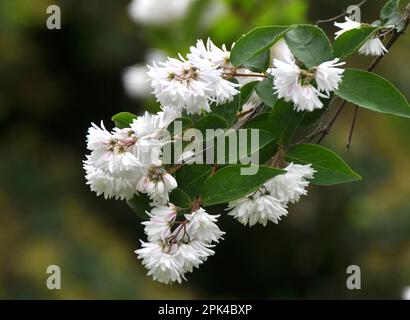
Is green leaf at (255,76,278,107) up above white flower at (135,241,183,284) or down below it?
above

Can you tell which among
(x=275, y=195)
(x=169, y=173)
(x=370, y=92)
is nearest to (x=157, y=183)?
(x=169, y=173)

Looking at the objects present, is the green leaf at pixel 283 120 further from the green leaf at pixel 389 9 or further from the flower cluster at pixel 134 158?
the green leaf at pixel 389 9

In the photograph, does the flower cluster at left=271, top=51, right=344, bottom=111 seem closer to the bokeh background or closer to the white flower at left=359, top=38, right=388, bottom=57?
the white flower at left=359, top=38, right=388, bottom=57

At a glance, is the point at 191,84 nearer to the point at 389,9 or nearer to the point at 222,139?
the point at 222,139

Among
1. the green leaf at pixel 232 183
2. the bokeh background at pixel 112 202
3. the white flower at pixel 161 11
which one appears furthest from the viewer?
the bokeh background at pixel 112 202

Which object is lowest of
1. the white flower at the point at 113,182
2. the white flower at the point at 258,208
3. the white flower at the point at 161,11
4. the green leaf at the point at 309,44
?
the white flower at the point at 258,208

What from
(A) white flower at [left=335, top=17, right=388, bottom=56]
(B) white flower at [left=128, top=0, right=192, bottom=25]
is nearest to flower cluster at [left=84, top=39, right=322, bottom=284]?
(A) white flower at [left=335, top=17, right=388, bottom=56]

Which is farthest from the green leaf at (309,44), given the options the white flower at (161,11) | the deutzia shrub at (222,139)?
the white flower at (161,11)
